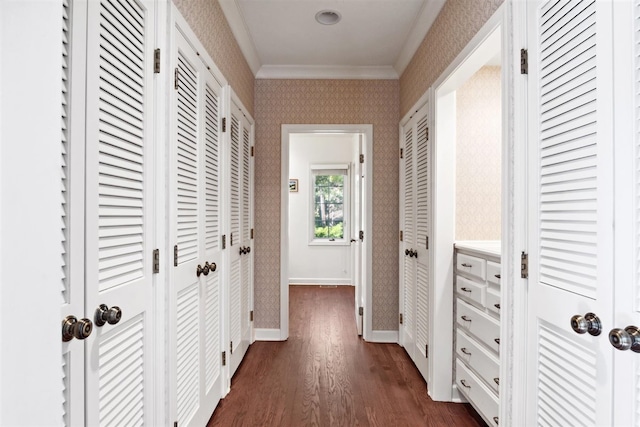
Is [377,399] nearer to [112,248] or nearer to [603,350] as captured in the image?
[603,350]

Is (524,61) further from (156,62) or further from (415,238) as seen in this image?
(415,238)

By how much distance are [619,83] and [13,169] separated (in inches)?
50.2

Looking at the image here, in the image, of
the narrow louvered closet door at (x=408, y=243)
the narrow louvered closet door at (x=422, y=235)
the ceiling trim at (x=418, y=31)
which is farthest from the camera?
the narrow louvered closet door at (x=408, y=243)

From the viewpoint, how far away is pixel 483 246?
210cm

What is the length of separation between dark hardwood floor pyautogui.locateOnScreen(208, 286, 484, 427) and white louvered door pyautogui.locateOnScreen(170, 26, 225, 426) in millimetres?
294

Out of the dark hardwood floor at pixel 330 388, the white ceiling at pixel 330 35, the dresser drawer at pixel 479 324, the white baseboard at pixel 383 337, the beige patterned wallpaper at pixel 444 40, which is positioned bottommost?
the dark hardwood floor at pixel 330 388

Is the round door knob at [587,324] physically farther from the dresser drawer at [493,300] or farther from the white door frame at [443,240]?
the white door frame at [443,240]

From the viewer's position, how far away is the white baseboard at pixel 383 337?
330 cm

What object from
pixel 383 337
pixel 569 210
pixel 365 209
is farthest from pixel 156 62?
pixel 383 337

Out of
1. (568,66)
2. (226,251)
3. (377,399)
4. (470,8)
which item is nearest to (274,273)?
(226,251)

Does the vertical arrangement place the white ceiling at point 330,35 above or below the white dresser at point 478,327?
above

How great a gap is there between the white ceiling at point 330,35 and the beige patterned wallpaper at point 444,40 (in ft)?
0.32

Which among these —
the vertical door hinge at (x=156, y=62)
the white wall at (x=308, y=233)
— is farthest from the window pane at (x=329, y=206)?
the vertical door hinge at (x=156, y=62)

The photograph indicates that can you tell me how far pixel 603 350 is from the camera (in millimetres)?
951
